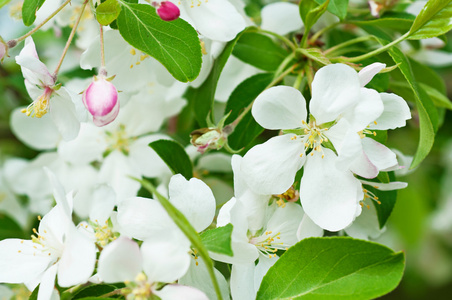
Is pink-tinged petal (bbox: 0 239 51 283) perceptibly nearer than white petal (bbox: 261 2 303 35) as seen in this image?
Yes

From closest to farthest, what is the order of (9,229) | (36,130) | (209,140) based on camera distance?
(209,140)
(9,229)
(36,130)

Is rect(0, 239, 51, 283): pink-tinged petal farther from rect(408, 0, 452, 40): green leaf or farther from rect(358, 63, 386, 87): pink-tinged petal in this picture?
rect(408, 0, 452, 40): green leaf

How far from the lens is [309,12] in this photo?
37.7 inches

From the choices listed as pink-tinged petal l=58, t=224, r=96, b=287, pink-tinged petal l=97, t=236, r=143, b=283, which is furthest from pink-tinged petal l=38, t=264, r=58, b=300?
pink-tinged petal l=97, t=236, r=143, b=283

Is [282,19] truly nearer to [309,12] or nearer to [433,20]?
[309,12]

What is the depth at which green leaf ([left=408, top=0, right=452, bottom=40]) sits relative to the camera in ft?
2.91

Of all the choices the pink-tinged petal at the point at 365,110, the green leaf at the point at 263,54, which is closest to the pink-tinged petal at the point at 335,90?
the pink-tinged petal at the point at 365,110

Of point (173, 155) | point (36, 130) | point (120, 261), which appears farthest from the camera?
point (36, 130)

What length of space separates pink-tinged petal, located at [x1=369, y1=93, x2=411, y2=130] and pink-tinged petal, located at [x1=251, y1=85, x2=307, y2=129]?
0.12 meters

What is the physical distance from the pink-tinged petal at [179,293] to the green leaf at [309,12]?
51 cm

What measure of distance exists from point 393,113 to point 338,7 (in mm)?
219

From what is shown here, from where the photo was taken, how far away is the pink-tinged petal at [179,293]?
27.5 inches

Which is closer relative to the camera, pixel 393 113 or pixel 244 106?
pixel 393 113

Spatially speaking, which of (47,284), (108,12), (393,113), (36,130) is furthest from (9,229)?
(393,113)
